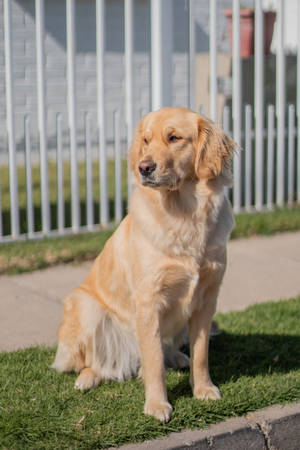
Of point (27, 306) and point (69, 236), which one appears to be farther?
point (69, 236)

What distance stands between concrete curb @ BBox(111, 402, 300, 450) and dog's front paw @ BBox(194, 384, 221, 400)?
20 cm

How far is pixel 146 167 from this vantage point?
2992mm

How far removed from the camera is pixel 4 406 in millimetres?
3225

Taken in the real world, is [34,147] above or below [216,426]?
above

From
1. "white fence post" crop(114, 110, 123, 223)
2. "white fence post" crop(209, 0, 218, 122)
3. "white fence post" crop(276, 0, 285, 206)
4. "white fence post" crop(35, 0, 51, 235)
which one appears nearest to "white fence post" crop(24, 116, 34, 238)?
"white fence post" crop(35, 0, 51, 235)

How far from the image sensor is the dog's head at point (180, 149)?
3055 mm

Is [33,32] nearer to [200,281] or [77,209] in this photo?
[77,209]

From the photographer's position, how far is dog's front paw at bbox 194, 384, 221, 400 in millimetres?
3326

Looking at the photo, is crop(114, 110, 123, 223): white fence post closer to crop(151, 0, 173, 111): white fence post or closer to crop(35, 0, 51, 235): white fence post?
crop(151, 0, 173, 111): white fence post

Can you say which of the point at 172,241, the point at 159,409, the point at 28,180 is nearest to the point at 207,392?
the point at 159,409

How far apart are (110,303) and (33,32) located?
8435 millimetres

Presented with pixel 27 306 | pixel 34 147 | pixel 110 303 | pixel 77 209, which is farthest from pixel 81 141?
pixel 110 303

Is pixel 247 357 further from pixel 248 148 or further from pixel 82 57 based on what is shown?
pixel 82 57

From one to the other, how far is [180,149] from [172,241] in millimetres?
432
